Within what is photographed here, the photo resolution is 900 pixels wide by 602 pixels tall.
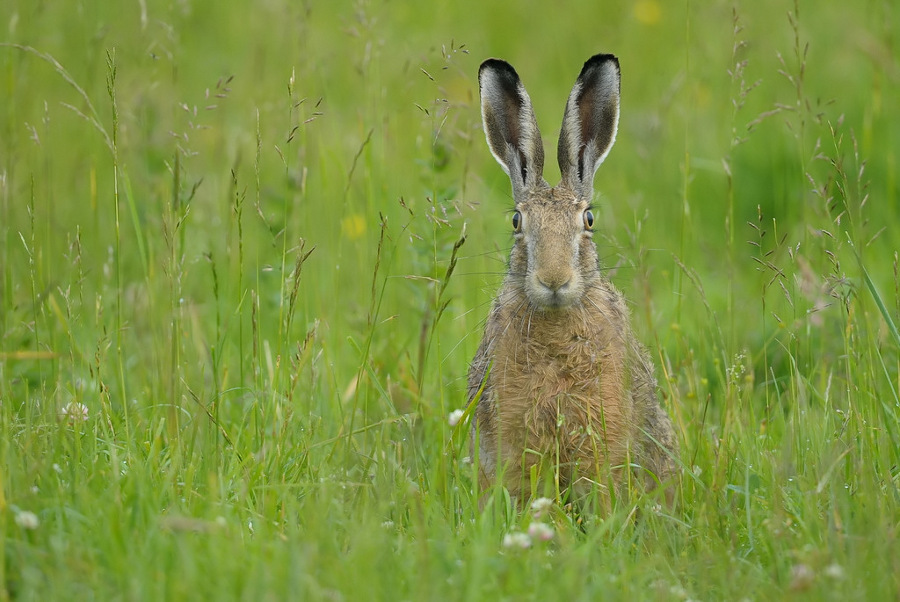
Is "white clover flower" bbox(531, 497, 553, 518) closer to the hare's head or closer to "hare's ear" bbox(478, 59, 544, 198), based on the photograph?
the hare's head

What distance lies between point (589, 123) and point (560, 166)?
9.6 inches

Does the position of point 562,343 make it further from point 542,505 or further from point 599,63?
point 599,63

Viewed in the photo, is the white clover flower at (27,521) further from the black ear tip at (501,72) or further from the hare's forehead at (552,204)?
the black ear tip at (501,72)

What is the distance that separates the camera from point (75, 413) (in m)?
4.03

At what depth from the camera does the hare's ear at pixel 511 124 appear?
4.96m

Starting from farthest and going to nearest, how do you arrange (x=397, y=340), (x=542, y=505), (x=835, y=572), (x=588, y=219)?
1. (x=397, y=340)
2. (x=588, y=219)
3. (x=542, y=505)
4. (x=835, y=572)

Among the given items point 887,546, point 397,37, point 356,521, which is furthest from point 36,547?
point 397,37

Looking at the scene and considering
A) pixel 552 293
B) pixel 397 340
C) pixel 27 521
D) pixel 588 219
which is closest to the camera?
pixel 27 521

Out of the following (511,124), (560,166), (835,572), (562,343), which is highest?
(511,124)

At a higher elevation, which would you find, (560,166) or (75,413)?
(560,166)

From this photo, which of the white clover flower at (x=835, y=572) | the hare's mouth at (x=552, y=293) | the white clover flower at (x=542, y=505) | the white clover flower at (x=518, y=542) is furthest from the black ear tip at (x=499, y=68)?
the white clover flower at (x=835, y=572)

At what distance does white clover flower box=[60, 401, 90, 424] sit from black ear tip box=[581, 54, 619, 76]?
94.2 inches

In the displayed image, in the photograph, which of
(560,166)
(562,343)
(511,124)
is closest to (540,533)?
(562,343)

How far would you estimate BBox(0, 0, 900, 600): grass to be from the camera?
3.27 m
